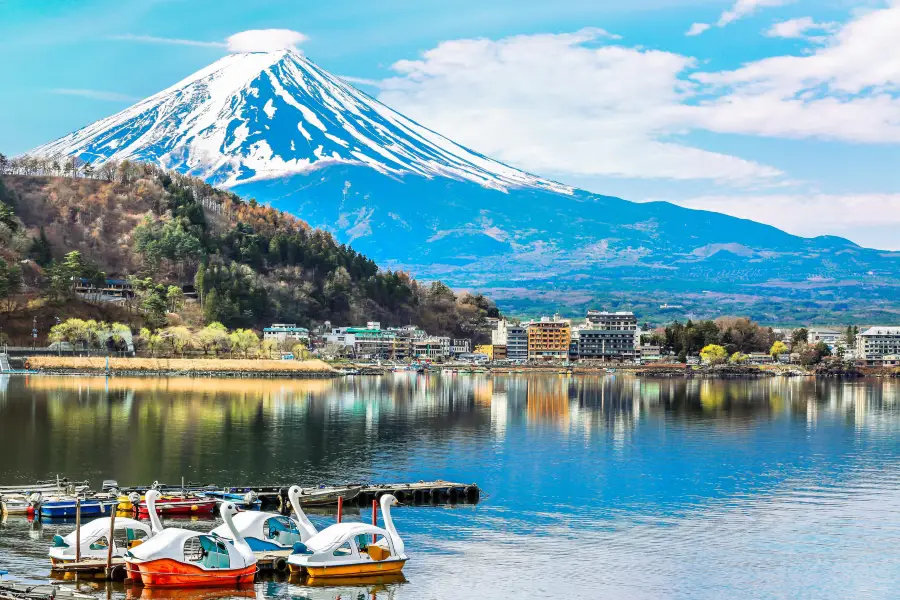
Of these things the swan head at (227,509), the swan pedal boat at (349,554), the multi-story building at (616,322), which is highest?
the multi-story building at (616,322)

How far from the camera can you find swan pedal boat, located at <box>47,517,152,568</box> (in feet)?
77.4

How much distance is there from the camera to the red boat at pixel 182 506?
95.9 ft

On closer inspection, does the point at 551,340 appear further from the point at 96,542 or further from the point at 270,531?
the point at 96,542

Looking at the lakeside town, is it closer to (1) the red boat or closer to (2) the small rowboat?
(2) the small rowboat

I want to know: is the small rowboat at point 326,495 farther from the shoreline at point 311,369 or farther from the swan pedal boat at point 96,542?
the shoreline at point 311,369

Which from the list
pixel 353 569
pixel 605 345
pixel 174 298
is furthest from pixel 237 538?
pixel 605 345

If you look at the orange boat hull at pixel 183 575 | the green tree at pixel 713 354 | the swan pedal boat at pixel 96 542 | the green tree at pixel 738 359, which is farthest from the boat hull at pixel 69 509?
the green tree at pixel 738 359

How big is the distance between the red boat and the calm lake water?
1067mm

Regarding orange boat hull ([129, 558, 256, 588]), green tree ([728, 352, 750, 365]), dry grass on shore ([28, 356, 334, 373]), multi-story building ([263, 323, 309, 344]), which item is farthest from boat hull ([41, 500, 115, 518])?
green tree ([728, 352, 750, 365])

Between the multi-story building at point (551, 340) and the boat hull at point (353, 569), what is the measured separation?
4618 inches

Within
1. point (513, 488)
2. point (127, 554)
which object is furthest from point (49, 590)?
point (513, 488)

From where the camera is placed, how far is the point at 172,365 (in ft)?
307

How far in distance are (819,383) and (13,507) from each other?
89389mm

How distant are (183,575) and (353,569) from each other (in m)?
3.45
